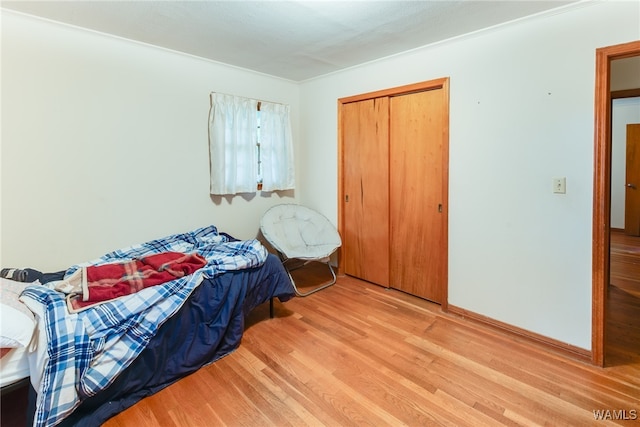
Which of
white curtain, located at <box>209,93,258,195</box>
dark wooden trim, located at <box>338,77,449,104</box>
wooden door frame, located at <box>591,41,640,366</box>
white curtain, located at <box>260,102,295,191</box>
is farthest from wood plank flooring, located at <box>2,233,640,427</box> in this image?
dark wooden trim, located at <box>338,77,449,104</box>

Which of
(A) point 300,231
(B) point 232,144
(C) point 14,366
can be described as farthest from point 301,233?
(C) point 14,366

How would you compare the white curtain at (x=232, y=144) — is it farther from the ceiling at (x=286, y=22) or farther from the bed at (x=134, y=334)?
the bed at (x=134, y=334)

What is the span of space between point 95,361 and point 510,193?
2804mm

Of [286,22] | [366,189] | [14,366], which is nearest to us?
[14,366]

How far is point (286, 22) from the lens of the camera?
2258 mm

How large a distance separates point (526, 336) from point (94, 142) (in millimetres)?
3636

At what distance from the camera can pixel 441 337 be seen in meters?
2.41

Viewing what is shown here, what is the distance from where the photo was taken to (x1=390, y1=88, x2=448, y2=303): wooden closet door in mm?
2807

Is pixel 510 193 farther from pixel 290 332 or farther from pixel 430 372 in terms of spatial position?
pixel 290 332

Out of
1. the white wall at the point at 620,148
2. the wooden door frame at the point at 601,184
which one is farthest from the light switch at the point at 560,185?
the white wall at the point at 620,148

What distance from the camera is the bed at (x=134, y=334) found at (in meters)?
1.47

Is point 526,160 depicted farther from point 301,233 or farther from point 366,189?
point 301,233

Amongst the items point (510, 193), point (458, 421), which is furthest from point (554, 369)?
point (510, 193)

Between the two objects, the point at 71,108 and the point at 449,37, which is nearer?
the point at 71,108
